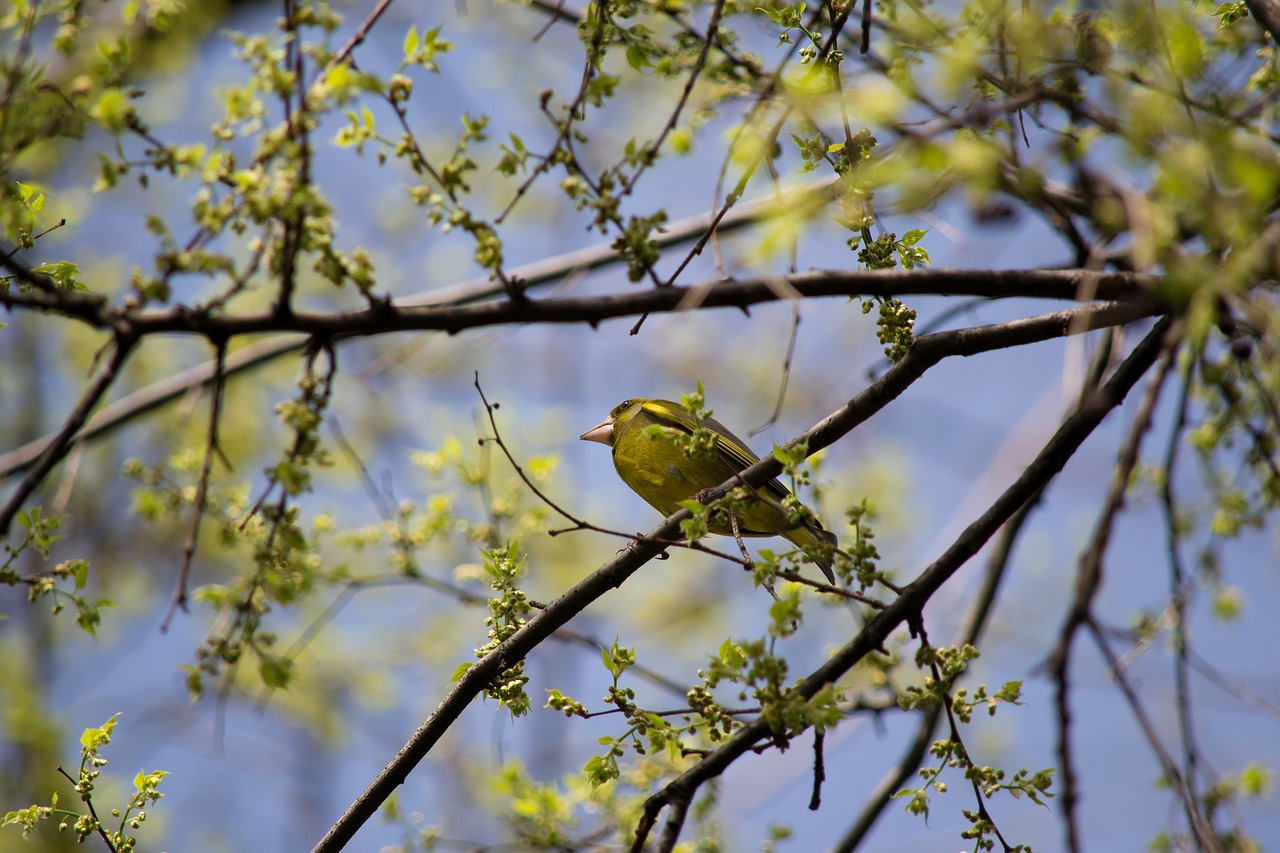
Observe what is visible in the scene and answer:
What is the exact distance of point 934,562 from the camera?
9.64 ft

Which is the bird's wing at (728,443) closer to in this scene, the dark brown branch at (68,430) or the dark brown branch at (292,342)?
the dark brown branch at (292,342)

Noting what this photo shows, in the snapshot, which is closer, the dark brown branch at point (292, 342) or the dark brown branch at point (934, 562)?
the dark brown branch at point (934, 562)

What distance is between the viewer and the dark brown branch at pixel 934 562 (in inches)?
108

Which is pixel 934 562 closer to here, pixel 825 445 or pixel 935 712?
Result: pixel 825 445

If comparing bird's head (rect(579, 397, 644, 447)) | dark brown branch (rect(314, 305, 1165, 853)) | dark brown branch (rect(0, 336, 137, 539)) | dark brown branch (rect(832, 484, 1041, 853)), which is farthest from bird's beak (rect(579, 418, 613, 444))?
dark brown branch (rect(0, 336, 137, 539))

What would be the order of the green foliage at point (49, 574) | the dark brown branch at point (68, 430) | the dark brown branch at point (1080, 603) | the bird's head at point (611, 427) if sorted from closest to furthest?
the dark brown branch at point (68, 430) < the green foliage at point (49, 574) < the dark brown branch at point (1080, 603) < the bird's head at point (611, 427)

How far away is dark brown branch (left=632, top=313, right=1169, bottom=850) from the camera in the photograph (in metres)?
2.74

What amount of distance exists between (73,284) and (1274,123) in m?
4.93

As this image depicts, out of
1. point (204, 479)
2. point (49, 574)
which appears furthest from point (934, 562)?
point (49, 574)

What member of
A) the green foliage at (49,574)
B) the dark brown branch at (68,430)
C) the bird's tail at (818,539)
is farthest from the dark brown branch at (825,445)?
the dark brown branch at (68,430)

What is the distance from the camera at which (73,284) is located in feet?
9.94

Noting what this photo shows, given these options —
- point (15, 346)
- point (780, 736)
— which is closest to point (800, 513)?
point (780, 736)

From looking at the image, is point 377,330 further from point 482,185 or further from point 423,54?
point 482,185

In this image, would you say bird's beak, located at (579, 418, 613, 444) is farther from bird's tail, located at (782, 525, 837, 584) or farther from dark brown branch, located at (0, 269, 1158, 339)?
dark brown branch, located at (0, 269, 1158, 339)
